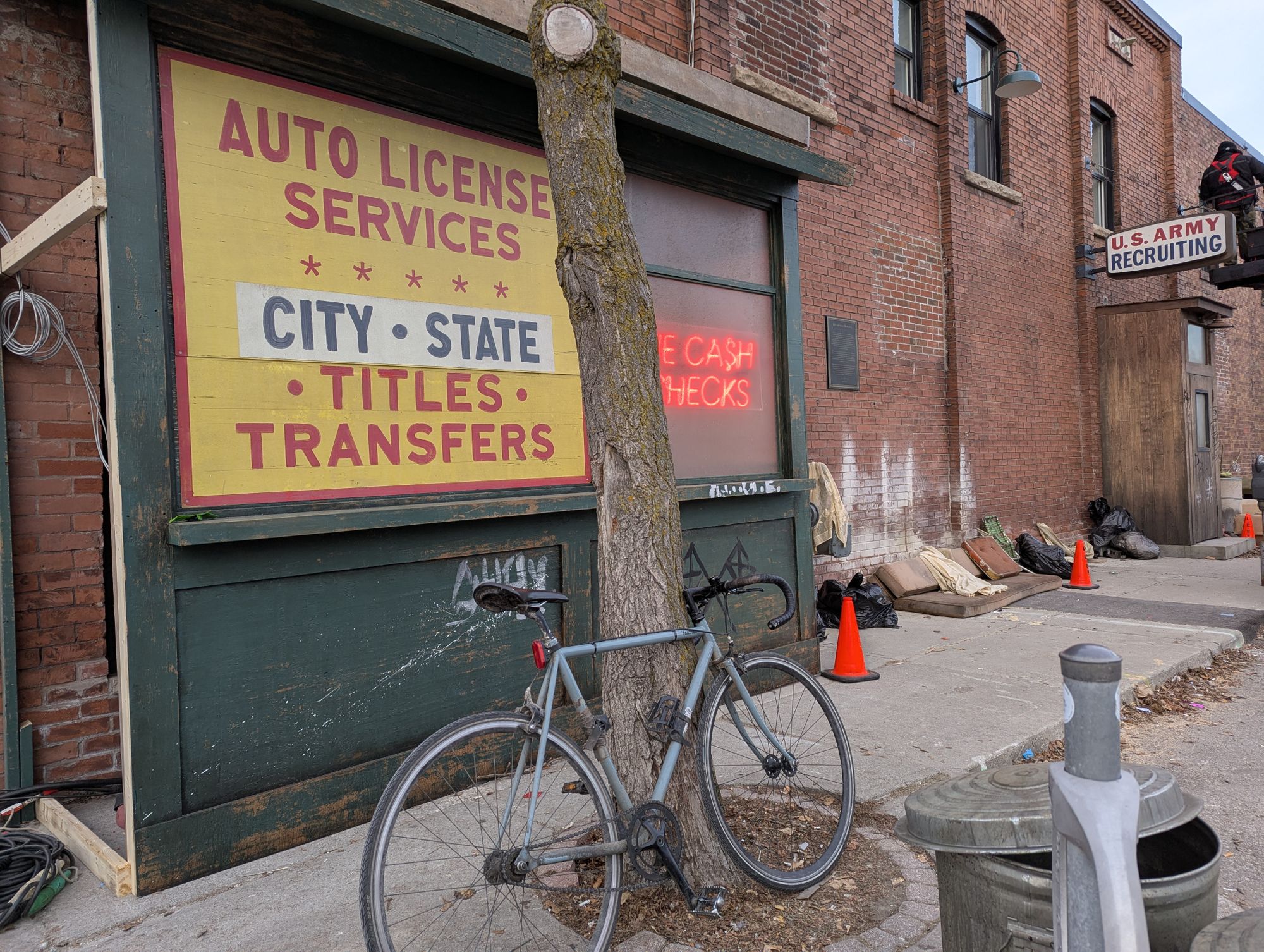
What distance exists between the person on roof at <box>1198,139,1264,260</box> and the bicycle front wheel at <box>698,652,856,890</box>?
382 inches

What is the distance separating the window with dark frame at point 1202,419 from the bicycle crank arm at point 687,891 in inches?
484

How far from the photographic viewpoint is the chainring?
245 cm

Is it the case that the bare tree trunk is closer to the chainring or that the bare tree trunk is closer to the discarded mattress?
the chainring

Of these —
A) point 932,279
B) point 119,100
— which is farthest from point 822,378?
point 119,100

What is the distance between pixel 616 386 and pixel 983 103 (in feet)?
33.5

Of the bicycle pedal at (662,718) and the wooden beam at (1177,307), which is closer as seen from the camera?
the bicycle pedal at (662,718)

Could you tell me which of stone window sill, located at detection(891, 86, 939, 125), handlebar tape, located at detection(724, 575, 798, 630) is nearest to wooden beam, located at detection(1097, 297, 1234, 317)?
stone window sill, located at detection(891, 86, 939, 125)

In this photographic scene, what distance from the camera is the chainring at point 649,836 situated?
2.45 metres

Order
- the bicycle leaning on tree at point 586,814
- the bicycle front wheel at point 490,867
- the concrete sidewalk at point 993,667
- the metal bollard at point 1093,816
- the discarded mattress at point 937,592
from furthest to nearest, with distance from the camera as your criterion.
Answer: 1. the discarded mattress at point 937,592
2. the concrete sidewalk at point 993,667
3. the bicycle leaning on tree at point 586,814
4. the bicycle front wheel at point 490,867
5. the metal bollard at point 1093,816

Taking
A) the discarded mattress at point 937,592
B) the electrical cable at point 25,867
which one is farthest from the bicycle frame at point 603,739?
the discarded mattress at point 937,592

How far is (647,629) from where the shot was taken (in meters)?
2.76

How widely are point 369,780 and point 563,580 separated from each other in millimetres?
1354

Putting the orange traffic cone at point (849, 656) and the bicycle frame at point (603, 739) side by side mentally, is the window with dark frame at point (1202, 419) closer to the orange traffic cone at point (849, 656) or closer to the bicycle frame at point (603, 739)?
the orange traffic cone at point (849, 656)

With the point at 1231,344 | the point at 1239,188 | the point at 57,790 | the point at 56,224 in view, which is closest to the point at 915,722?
the point at 57,790
